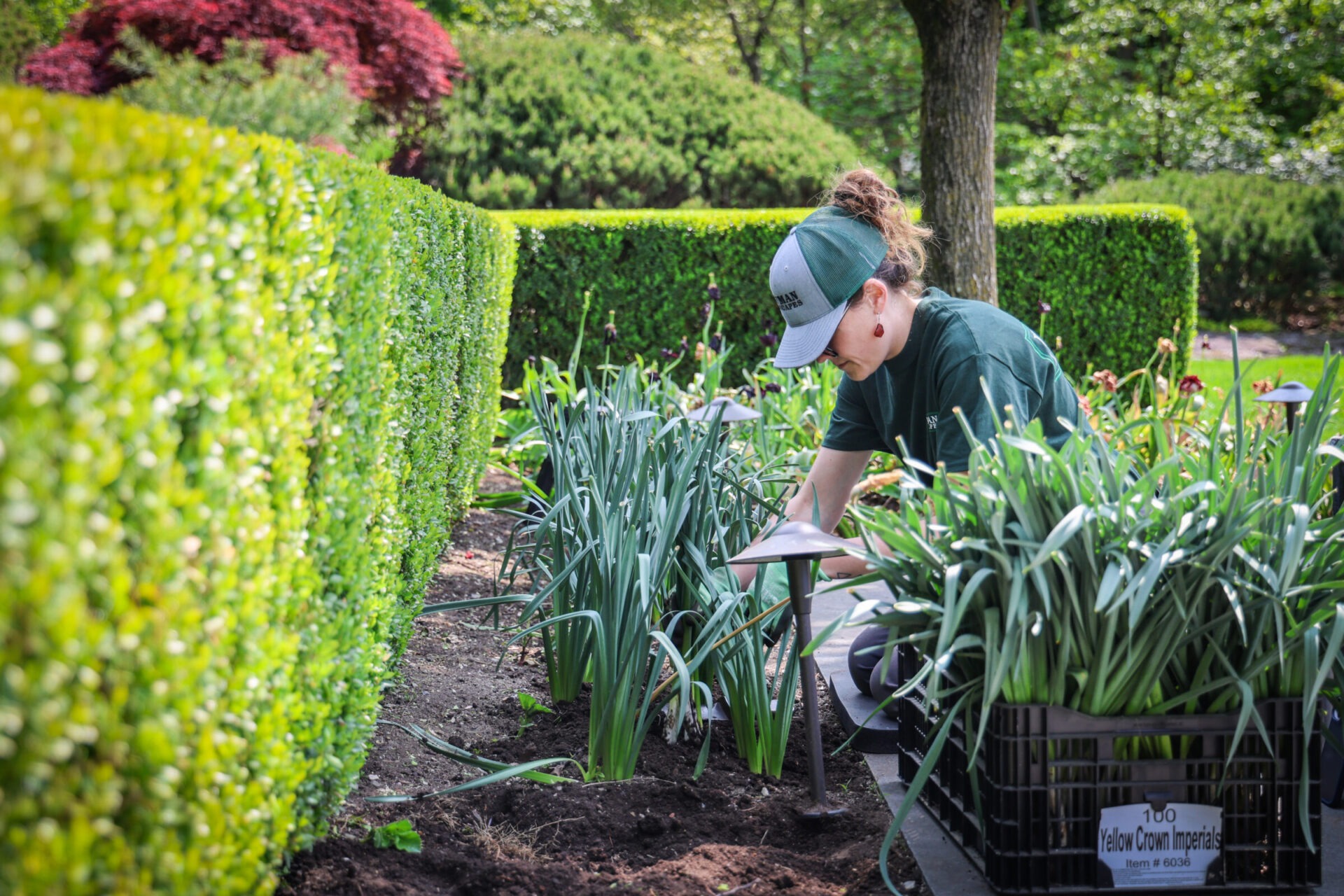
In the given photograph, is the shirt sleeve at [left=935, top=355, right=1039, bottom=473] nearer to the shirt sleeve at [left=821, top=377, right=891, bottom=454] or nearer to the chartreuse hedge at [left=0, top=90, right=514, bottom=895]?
the shirt sleeve at [left=821, top=377, right=891, bottom=454]

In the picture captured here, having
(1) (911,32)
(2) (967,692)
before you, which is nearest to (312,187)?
(2) (967,692)

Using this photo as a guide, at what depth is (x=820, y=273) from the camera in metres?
2.51

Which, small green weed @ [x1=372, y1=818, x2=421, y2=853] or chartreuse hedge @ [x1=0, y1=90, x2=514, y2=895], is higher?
chartreuse hedge @ [x1=0, y1=90, x2=514, y2=895]

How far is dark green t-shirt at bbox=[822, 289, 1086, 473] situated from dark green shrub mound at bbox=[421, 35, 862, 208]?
7.88m

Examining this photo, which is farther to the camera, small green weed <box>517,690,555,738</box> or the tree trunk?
the tree trunk

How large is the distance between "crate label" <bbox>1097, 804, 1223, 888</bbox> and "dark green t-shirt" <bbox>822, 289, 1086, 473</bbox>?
732 millimetres

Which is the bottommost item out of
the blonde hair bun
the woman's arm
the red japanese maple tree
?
the woman's arm

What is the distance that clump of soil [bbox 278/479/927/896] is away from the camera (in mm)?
1990

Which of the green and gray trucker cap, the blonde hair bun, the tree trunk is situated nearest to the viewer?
the green and gray trucker cap

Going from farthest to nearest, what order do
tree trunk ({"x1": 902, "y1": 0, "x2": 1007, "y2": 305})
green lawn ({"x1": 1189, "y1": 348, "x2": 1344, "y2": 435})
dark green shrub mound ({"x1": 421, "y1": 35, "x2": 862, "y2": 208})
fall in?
dark green shrub mound ({"x1": 421, "y1": 35, "x2": 862, "y2": 208}) → green lawn ({"x1": 1189, "y1": 348, "x2": 1344, "y2": 435}) → tree trunk ({"x1": 902, "y1": 0, "x2": 1007, "y2": 305})

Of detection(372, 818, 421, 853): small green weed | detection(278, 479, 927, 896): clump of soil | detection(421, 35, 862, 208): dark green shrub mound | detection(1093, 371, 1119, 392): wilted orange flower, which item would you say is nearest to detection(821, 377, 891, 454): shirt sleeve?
detection(278, 479, 927, 896): clump of soil

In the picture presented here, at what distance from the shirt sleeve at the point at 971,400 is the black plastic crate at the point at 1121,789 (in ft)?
2.21

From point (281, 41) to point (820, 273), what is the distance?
10316 millimetres

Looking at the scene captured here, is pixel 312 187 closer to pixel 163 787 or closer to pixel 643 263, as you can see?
pixel 163 787
